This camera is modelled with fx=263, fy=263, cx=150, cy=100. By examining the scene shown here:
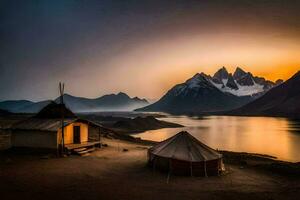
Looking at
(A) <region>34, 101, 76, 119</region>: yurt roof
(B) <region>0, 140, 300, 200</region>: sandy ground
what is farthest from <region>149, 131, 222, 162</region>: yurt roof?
(A) <region>34, 101, 76, 119</region>: yurt roof

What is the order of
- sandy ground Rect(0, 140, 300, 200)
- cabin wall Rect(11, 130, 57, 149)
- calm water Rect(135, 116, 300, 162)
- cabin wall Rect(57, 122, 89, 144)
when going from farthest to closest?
calm water Rect(135, 116, 300, 162), cabin wall Rect(57, 122, 89, 144), cabin wall Rect(11, 130, 57, 149), sandy ground Rect(0, 140, 300, 200)

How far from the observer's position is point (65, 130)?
27828 millimetres

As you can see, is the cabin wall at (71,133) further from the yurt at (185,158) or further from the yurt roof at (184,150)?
the yurt at (185,158)

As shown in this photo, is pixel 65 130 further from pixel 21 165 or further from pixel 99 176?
pixel 99 176

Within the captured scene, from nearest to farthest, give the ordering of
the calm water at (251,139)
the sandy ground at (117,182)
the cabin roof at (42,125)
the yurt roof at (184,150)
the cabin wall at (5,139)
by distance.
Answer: the sandy ground at (117,182)
the yurt roof at (184,150)
the cabin roof at (42,125)
the cabin wall at (5,139)
the calm water at (251,139)

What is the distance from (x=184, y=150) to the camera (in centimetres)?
2212

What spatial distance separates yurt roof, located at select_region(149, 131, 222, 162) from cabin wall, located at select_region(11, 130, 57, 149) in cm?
1040

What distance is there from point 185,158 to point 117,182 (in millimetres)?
6355

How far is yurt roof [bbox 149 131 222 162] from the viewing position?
70.2ft

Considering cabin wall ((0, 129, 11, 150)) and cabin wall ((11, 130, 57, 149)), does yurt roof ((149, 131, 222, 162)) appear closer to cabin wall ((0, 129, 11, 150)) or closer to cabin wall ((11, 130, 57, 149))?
cabin wall ((11, 130, 57, 149))

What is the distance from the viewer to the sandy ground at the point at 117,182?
14477 mm

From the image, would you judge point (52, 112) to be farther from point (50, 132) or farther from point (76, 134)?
point (50, 132)

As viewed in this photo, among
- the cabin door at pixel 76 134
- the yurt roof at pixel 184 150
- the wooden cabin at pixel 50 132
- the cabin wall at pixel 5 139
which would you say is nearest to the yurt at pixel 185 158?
the yurt roof at pixel 184 150

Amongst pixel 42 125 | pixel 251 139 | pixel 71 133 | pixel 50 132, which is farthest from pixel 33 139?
pixel 251 139
